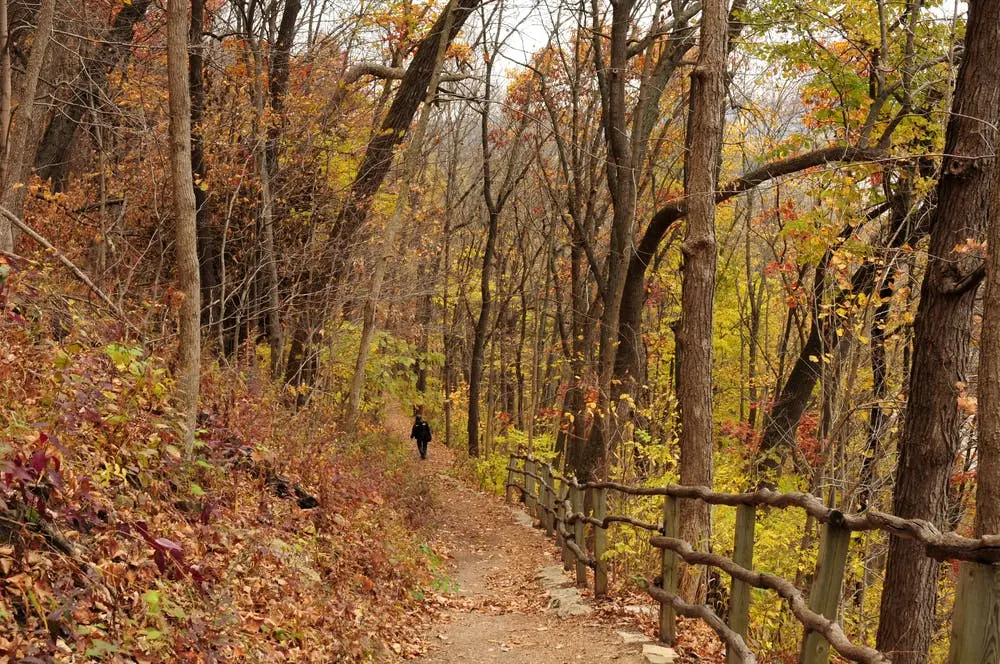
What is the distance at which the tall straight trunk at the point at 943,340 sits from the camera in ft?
21.8

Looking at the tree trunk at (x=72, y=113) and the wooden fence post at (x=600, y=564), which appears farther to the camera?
the tree trunk at (x=72, y=113)

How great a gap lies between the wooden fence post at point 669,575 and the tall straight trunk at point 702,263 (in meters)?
1.41

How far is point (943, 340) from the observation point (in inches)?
267

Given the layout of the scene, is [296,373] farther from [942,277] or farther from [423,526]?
[942,277]

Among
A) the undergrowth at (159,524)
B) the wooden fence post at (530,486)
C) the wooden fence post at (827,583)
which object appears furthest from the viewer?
the wooden fence post at (530,486)

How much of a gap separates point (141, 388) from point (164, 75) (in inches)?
385

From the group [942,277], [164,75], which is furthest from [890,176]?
[164,75]

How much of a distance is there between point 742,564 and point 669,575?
1.23m

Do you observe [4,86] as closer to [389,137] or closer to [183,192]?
[183,192]

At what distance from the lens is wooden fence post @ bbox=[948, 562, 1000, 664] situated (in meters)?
3.14

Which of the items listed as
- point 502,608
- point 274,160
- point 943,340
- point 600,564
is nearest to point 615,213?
point 274,160

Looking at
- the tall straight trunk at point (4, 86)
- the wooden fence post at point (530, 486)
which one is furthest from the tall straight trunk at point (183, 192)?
the wooden fence post at point (530, 486)

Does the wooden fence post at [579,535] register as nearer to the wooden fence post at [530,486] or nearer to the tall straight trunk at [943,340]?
the tall straight trunk at [943,340]

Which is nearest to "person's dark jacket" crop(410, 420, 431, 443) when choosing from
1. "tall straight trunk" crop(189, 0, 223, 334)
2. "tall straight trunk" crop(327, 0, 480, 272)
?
"tall straight trunk" crop(327, 0, 480, 272)
